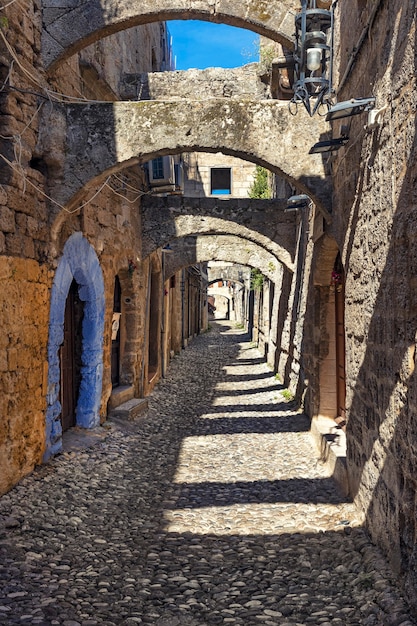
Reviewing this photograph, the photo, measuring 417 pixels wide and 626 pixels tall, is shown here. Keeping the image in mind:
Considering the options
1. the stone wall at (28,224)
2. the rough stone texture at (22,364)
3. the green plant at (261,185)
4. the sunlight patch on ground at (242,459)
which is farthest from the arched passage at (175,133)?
the green plant at (261,185)

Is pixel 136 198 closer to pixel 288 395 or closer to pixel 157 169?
pixel 157 169

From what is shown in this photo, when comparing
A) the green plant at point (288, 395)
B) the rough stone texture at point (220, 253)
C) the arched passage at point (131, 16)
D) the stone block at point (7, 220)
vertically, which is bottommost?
the green plant at point (288, 395)

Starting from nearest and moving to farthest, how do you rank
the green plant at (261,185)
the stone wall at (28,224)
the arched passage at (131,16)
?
the stone wall at (28,224), the arched passage at (131,16), the green plant at (261,185)

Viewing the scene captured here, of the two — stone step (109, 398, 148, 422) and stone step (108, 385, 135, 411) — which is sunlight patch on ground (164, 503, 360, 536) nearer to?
stone step (109, 398, 148, 422)

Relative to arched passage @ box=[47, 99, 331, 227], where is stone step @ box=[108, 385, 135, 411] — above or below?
below

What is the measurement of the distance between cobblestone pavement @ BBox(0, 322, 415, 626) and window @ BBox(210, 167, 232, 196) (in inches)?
477

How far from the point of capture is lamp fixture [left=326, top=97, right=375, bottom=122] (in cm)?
339

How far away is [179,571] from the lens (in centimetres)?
331

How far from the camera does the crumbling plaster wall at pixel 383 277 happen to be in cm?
273

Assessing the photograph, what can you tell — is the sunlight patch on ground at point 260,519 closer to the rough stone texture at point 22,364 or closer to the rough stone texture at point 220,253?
the rough stone texture at point 22,364

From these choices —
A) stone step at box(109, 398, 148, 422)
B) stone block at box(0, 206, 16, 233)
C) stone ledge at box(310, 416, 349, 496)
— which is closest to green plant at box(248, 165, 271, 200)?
stone step at box(109, 398, 148, 422)

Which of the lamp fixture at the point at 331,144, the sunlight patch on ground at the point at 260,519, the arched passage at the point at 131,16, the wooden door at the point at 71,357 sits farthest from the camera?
the wooden door at the point at 71,357

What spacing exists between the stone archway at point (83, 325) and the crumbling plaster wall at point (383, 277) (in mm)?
2641

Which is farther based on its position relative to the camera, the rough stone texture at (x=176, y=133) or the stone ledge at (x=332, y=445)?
the rough stone texture at (x=176, y=133)
